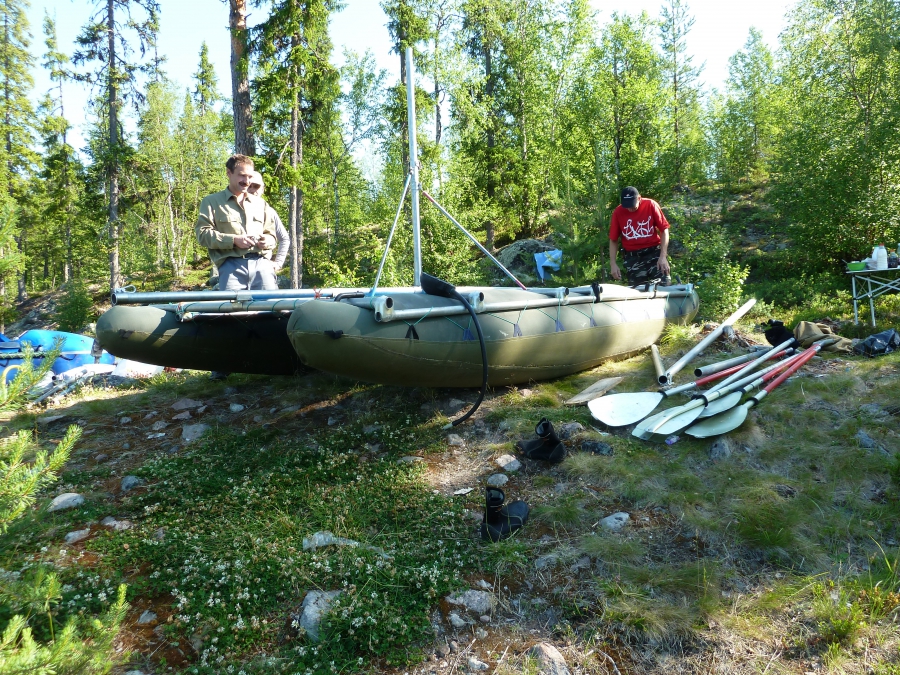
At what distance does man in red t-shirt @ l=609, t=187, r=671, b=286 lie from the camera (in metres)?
5.99

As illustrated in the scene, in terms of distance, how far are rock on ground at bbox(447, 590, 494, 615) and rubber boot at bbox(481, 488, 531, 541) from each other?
0.40m

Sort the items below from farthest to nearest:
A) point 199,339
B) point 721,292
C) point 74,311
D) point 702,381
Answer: point 74,311
point 721,292
point 199,339
point 702,381

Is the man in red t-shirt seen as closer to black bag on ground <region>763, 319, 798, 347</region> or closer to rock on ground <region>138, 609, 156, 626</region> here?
black bag on ground <region>763, 319, 798, 347</region>

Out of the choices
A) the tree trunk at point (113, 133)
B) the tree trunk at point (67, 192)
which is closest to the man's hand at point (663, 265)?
the tree trunk at point (113, 133)

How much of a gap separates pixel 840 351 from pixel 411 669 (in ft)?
17.3

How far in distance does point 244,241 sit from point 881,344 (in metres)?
6.08

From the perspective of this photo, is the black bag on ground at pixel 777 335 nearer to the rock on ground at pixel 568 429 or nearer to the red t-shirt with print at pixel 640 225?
the red t-shirt with print at pixel 640 225

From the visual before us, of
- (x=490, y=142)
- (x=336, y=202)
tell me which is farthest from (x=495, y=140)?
(x=336, y=202)

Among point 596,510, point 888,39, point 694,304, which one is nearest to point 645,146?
point 888,39

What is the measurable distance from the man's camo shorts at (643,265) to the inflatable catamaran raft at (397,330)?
685 mm

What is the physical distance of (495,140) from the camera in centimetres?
1741

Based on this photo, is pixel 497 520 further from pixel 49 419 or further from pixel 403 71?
pixel 403 71

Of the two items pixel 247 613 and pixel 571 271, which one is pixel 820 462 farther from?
pixel 571 271

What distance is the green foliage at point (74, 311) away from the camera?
16.3 m
